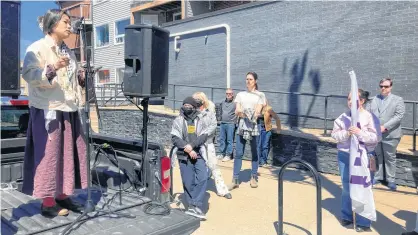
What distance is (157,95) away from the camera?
12.8 feet

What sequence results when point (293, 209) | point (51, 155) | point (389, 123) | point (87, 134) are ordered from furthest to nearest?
point (389, 123) < point (293, 209) < point (87, 134) < point (51, 155)

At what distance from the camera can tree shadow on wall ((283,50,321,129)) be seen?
10431 mm

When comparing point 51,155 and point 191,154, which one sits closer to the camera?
point 51,155

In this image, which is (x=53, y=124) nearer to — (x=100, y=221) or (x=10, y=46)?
(x=100, y=221)

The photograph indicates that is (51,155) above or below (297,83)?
below

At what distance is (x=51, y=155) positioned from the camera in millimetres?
2750

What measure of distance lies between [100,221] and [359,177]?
119 inches

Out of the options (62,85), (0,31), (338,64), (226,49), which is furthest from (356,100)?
(226,49)

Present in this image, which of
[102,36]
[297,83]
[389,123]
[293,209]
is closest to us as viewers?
[293,209]

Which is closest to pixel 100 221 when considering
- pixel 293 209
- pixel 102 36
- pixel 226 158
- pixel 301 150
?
pixel 293 209

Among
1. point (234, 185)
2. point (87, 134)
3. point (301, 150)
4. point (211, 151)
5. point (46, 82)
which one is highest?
point (46, 82)

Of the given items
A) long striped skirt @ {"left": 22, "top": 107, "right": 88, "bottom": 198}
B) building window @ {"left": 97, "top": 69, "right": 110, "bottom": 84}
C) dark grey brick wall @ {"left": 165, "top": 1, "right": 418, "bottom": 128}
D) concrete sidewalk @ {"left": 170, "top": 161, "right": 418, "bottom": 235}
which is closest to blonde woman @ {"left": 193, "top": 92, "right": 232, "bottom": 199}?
concrete sidewalk @ {"left": 170, "top": 161, "right": 418, "bottom": 235}

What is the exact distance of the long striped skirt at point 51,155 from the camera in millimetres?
2730

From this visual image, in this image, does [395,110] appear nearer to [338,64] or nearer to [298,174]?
[298,174]
